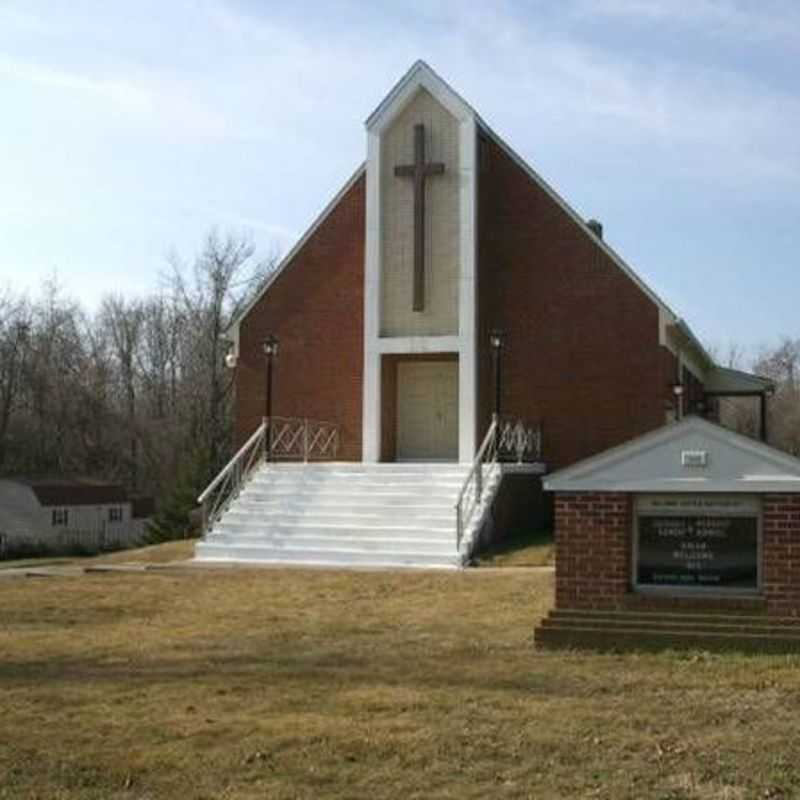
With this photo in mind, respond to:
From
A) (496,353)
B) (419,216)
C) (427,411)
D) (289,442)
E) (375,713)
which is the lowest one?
(375,713)

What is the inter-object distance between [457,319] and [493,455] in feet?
10.9

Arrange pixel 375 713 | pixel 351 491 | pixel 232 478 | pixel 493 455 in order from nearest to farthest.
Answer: pixel 375 713 < pixel 351 491 < pixel 232 478 < pixel 493 455

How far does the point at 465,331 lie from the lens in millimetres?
28031

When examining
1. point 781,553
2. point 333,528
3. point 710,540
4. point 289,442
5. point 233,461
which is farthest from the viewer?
point 289,442

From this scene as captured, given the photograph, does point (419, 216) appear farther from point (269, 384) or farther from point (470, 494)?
point (470, 494)

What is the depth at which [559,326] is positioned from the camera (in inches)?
1115

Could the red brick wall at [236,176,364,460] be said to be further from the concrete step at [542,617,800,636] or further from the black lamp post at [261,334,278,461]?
the concrete step at [542,617,800,636]

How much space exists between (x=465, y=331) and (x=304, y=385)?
4.20 m

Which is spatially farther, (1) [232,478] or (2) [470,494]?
(1) [232,478]

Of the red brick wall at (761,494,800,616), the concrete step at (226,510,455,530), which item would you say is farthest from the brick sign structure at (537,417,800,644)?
the concrete step at (226,510,455,530)

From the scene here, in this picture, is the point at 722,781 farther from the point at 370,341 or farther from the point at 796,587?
the point at 370,341

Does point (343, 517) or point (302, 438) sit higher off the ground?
point (302, 438)

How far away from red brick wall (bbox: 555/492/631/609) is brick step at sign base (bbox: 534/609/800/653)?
0.51 ft

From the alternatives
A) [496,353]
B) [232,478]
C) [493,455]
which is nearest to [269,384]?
[232,478]
